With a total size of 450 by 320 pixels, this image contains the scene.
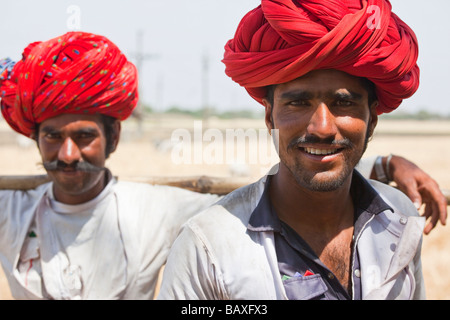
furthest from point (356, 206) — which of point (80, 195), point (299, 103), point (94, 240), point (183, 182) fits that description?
point (80, 195)

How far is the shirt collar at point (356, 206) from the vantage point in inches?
77.6

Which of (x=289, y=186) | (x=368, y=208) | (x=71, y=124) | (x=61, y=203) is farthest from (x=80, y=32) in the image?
(x=368, y=208)

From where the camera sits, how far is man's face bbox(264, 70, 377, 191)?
193cm

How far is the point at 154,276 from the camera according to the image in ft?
9.92

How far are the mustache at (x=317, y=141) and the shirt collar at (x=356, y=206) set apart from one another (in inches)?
10.8

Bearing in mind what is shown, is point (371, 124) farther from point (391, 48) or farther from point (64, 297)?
point (64, 297)

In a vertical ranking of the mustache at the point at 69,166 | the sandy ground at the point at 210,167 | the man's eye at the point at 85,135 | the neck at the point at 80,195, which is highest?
the man's eye at the point at 85,135

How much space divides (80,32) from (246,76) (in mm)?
1632

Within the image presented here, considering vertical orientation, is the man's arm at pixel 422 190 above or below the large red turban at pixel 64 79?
below

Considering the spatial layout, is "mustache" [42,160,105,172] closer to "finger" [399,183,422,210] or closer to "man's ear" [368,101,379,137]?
"man's ear" [368,101,379,137]

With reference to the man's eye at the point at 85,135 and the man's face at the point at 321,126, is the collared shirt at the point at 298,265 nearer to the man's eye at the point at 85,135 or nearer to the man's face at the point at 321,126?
the man's face at the point at 321,126

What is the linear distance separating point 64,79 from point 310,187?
1952 millimetres

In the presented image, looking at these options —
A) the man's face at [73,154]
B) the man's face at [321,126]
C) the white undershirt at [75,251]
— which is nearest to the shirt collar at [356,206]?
the man's face at [321,126]
